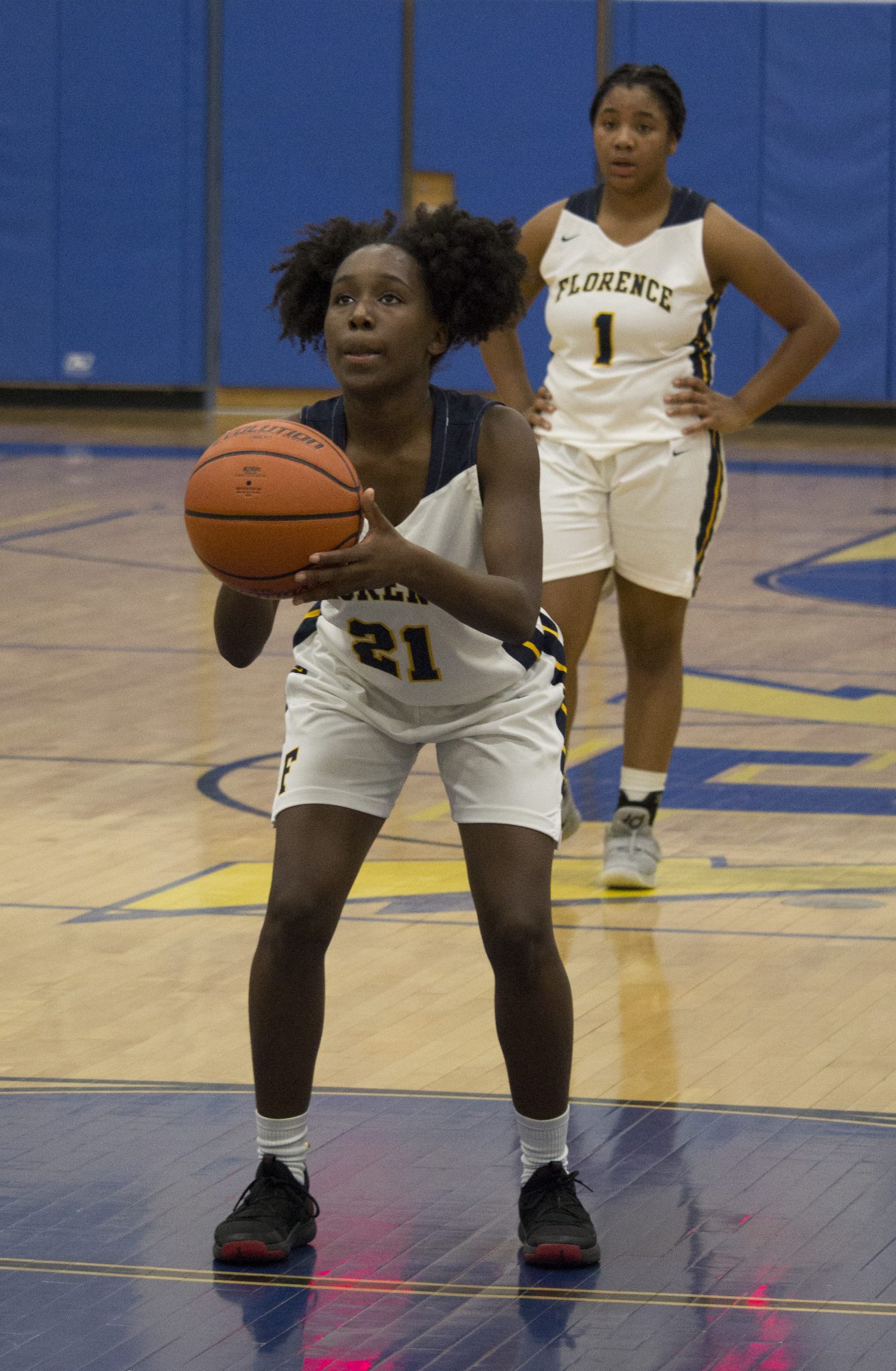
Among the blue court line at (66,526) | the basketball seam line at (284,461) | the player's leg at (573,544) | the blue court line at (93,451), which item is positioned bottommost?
the blue court line at (66,526)

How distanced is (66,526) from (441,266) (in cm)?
878

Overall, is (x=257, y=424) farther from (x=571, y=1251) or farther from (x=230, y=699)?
(x=230, y=699)

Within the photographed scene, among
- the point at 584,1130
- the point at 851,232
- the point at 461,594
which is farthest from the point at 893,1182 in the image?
the point at 851,232

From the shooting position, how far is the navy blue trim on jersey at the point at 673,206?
5609 millimetres

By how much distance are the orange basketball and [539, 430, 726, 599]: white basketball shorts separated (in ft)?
7.50

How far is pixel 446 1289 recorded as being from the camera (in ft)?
10.6

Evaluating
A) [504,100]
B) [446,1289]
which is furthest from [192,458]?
[446,1289]

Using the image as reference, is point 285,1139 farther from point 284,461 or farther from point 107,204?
point 107,204

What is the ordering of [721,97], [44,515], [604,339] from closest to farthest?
[604,339]
[44,515]
[721,97]

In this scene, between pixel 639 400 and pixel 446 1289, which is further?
pixel 639 400

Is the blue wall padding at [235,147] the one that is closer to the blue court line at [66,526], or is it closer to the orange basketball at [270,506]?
the blue court line at [66,526]

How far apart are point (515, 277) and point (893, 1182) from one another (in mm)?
1541

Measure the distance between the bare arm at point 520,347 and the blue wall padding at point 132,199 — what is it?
476 inches

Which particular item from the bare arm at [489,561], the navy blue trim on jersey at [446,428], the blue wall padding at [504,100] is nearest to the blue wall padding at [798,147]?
the blue wall padding at [504,100]
